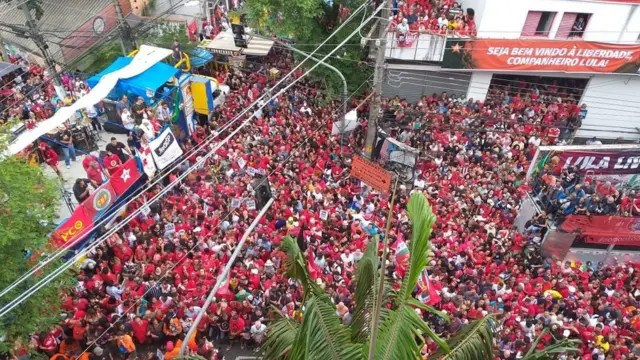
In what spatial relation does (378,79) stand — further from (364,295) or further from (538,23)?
(364,295)

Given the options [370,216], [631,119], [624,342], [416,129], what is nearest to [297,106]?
[416,129]

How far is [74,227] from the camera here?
1081cm

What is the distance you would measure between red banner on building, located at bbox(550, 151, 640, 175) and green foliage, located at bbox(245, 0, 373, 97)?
26.6 feet

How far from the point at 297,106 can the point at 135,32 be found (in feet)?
28.7

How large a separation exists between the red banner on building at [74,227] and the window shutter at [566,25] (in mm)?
18348

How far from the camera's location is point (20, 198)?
8.34 m

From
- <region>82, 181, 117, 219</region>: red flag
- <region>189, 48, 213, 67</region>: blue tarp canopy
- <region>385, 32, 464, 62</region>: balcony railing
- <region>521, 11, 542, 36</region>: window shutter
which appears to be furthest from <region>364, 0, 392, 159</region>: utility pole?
<region>189, 48, 213, 67</region>: blue tarp canopy

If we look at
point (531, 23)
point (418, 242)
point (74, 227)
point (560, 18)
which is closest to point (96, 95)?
point (74, 227)

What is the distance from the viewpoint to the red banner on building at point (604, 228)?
13.8 m

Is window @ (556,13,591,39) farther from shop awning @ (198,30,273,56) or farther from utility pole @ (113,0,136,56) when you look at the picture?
utility pole @ (113,0,136,56)

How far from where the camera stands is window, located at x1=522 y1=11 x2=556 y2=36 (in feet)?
60.4

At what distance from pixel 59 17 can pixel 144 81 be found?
38.2 feet

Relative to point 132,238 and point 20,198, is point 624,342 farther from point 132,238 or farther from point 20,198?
point 20,198

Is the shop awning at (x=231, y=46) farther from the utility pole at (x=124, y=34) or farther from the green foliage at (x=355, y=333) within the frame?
the green foliage at (x=355, y=333)
